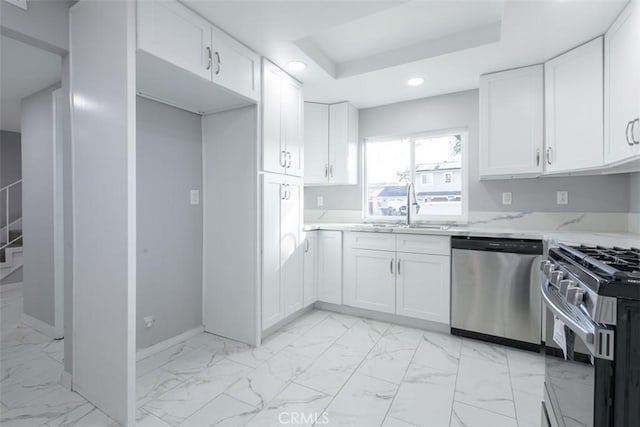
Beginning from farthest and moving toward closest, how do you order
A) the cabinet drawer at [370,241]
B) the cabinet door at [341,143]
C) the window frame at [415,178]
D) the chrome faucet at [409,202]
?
the cabinet door at [341,143]
the chrome faucet at [409,202]
the window frame at [415,178]
the cabinet drawer at [370,241]

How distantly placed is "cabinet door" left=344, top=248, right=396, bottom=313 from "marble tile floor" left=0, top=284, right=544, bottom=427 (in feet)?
1.12

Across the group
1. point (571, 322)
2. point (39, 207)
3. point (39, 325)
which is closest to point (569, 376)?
point (571, 322)

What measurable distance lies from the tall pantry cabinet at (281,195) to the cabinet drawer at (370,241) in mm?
514

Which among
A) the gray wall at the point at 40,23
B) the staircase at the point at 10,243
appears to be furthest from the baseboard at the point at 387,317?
the staircase at the point at 10,243

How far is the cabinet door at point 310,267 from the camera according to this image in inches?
119

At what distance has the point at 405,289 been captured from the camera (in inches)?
108

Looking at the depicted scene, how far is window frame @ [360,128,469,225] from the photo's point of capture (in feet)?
10.2

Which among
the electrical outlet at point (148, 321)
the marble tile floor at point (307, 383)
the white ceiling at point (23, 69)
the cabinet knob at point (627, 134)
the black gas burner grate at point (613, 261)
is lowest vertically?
the marble tile floor at point (307, 383)

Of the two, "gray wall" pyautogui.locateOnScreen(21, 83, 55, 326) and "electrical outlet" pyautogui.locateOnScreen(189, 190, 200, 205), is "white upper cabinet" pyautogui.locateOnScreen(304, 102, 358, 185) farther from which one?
"gray wall" pyautogui.locateOnScreen(21, 83, 55, 326)

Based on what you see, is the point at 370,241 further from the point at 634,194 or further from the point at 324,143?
the point at 634,194

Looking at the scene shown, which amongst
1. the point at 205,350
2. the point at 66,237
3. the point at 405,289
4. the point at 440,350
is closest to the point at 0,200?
the point at 66,237

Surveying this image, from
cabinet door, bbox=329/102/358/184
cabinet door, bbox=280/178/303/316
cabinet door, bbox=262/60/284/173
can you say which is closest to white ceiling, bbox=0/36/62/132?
cabinet door, bbox=262/60/284/173

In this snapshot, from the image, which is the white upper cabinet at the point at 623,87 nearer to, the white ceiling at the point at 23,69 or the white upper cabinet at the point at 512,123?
the white upper cabinet at the point at 512,123

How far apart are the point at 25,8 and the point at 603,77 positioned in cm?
360
